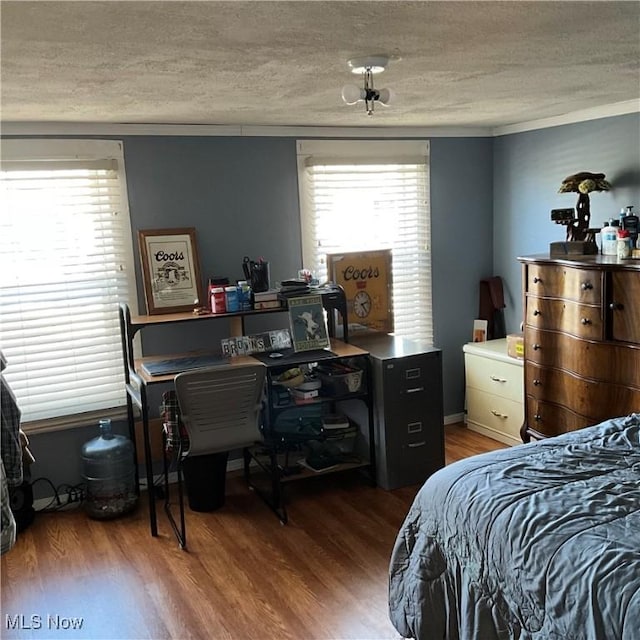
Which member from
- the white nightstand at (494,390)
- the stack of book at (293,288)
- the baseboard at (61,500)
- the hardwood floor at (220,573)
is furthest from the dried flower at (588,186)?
the baseboard at (61,500)

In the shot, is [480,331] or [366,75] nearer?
[366,75]

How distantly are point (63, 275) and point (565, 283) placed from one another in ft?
9.36

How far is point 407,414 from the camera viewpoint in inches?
161

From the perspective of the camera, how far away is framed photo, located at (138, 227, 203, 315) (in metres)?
4.09

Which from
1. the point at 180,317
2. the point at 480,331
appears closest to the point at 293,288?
the point at 180,317

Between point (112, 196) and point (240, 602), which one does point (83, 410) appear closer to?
point (112, 196)

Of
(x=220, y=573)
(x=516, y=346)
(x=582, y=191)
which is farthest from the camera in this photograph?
(x=516, y=346)

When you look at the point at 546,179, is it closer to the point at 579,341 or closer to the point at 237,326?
the point at 579,341

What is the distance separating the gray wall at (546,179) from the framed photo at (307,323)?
1.74 m

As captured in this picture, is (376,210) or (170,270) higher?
(376,210)

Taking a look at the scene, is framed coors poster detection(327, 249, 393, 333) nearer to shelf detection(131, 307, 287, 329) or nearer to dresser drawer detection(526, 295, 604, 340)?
shelf detection(131, 307, 287, 329)

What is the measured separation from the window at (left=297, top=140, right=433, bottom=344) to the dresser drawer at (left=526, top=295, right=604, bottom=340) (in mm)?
1035

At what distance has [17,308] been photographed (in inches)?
152

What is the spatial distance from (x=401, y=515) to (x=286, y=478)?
0.70m
